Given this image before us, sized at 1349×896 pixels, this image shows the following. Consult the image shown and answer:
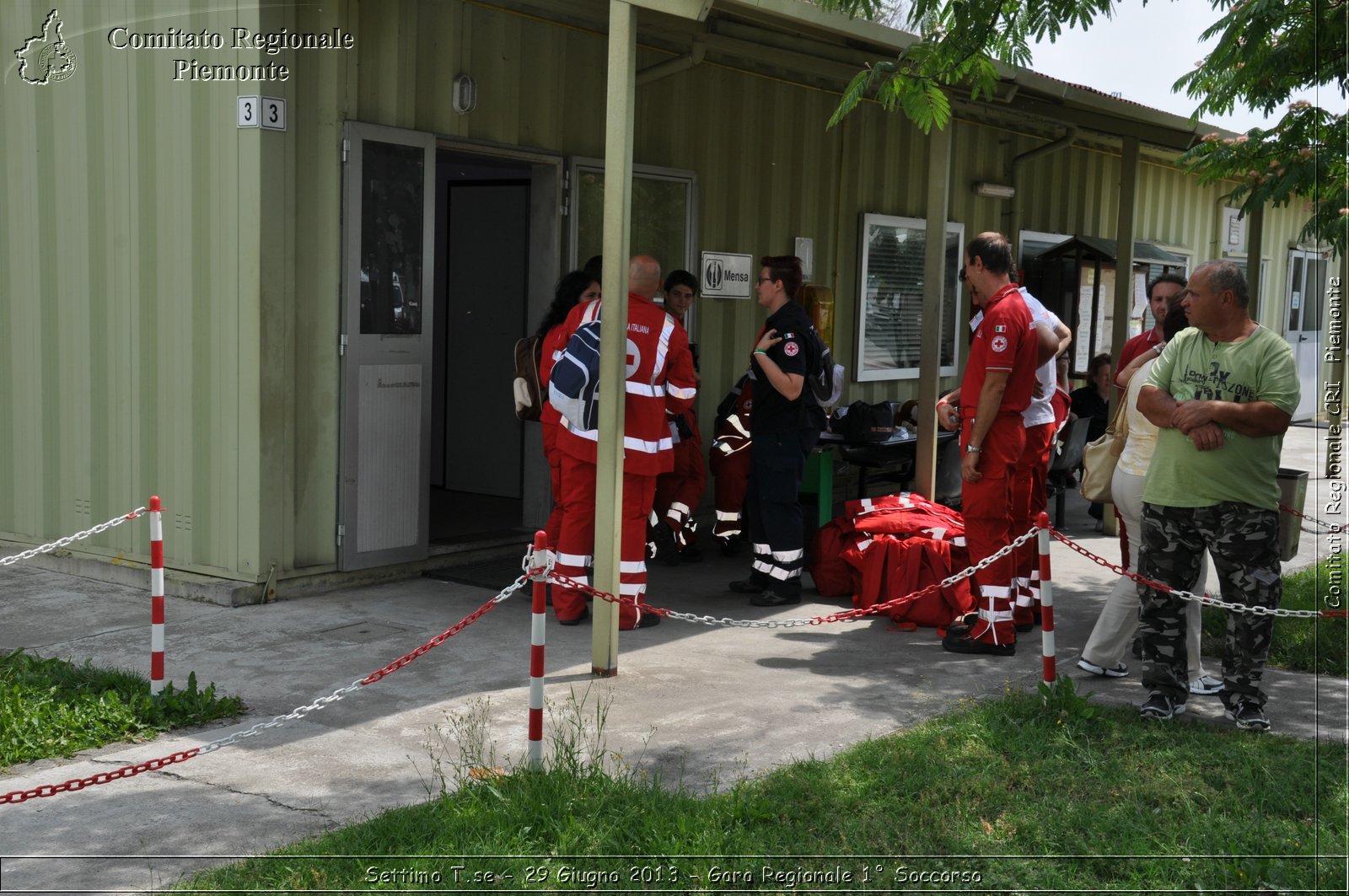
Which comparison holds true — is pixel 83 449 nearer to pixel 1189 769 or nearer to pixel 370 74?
pixel 370 74

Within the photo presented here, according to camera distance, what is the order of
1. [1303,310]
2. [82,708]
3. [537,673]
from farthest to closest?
[1303,310]
[82,708]
[537,673]

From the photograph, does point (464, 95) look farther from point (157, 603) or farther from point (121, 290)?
point (157, 603)

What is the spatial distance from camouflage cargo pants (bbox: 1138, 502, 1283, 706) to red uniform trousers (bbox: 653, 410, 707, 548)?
12.4ft

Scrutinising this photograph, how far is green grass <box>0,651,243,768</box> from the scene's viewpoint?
5.41 meters

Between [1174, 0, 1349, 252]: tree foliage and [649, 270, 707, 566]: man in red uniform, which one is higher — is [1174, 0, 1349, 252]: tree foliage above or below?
above

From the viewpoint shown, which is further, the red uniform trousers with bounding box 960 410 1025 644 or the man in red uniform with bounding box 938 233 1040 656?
the red uniform trousers with bounding box 960 410 1025 644

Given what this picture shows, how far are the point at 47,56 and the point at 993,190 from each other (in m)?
9.09

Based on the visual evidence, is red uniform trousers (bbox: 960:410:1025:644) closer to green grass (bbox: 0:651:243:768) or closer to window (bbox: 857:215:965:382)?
green grass (bbox: 0:651:243:768)

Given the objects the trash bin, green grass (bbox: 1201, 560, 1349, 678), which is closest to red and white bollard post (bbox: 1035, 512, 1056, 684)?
green grass (bbox: 1201, 560, 1349, 678)

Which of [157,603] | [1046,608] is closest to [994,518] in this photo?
[1046,608]

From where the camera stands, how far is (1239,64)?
7.41 m

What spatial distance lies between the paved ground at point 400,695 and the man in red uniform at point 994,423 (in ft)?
0.85

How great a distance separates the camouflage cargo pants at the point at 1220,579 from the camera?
18.2ft

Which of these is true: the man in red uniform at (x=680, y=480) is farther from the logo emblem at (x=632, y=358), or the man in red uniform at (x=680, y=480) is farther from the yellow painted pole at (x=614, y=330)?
the yellow painted pole at (x=614, y=330)
